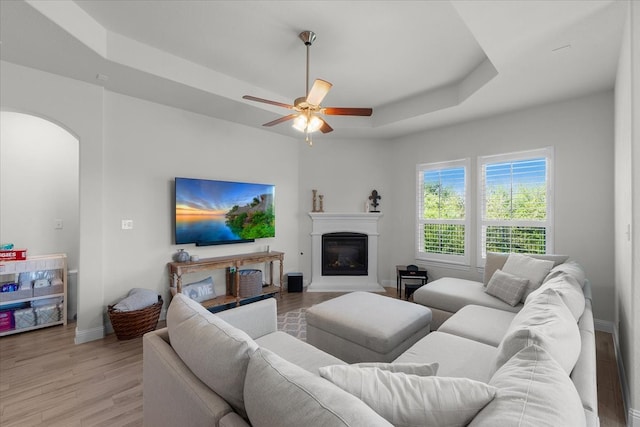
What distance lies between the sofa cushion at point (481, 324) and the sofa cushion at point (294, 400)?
1.63 m

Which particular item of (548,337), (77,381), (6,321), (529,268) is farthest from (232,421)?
(6,321)

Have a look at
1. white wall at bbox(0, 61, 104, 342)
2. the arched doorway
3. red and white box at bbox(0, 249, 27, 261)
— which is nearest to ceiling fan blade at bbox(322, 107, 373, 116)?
white wall at bbox(0, 61, 104, 342)

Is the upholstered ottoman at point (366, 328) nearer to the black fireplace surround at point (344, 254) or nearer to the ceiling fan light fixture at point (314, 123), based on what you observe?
the ceiling fan light fixture at point (314, 123)

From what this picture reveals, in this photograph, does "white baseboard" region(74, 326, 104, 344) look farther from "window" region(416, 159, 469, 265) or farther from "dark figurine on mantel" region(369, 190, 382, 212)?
"window" region(416, 159, 469, 265)

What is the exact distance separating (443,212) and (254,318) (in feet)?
12.0

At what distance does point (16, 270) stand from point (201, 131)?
8.36 ft

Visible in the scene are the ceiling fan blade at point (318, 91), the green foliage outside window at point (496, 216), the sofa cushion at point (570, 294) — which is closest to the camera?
the sofa cushion at point (570, 294)

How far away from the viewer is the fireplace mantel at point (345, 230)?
4.96m

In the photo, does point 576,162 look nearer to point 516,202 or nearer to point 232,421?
point 516,202

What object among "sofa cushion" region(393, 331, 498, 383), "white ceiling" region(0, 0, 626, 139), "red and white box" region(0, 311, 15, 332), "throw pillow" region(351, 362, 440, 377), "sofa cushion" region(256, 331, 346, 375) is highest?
"white ceiling" region(0, 0, 626, 139)

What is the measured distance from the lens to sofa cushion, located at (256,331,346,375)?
1672mm

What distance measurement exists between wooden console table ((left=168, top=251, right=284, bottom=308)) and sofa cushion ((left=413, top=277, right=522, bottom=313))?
215 centimetres

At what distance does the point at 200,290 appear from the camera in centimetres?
369

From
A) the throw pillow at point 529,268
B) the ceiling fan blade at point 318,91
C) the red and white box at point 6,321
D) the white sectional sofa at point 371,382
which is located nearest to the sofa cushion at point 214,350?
the white sectional sofa at point 371,382
